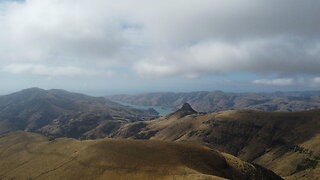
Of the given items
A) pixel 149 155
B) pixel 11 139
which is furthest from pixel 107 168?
pixel 11 139

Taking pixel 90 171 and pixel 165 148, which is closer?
pixel 90 171

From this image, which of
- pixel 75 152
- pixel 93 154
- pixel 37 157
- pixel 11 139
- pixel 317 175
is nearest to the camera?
pixel 93 154

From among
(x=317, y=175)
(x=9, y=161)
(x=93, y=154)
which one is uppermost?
(x=93, y=154)

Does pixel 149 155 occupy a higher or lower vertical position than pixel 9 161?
higher

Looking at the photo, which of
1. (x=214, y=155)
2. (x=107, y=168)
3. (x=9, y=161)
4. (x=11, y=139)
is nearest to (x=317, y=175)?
(x=214, y=155)

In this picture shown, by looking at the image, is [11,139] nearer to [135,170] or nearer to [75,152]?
[75,152]

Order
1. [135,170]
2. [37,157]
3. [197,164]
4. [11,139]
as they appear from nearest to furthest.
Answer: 1. [135,170]
2. [197,164]
3. [37,157]
4. [11,139]
